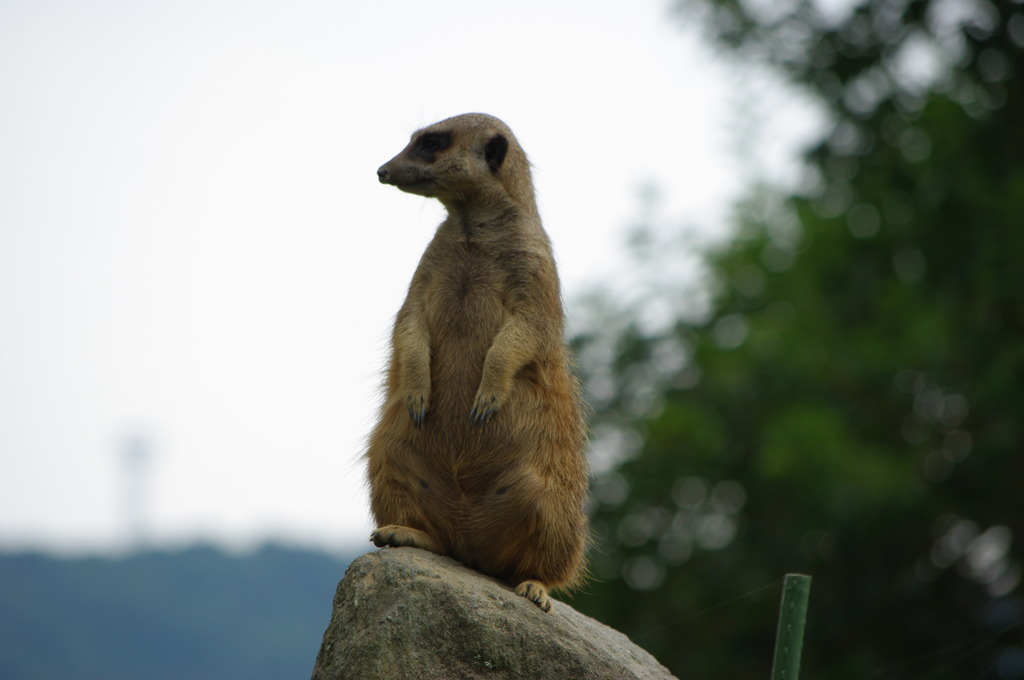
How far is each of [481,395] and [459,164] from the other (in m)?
1.03

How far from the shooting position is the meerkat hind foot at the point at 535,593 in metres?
4.00

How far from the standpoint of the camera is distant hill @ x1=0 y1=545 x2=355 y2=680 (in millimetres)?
16391

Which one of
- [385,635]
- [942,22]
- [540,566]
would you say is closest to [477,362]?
[540,566]

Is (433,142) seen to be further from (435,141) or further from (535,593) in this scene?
(535,593)

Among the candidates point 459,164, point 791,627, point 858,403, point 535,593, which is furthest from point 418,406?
point 858,403

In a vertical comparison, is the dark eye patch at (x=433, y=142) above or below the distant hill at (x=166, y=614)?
above

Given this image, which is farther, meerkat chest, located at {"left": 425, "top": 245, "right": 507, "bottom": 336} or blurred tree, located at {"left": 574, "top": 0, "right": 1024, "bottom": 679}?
blurred tree, located at {"left": 574, "top": 0, "right": 1024, "bottom": 679}

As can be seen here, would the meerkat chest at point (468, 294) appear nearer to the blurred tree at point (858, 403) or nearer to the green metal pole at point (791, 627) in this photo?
the green metal pole at point (791, 627)

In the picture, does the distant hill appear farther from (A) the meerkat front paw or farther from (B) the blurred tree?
(A) the meerkat front paw

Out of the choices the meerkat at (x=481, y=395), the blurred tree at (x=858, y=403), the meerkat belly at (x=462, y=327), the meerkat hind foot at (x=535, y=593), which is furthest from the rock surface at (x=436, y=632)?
the blurred tree at (x=858, y=403)

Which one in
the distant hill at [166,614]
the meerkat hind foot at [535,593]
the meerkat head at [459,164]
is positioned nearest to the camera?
the meerkat hind foot at [535,593]

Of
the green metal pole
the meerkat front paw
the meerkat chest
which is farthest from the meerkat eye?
the green metal pole

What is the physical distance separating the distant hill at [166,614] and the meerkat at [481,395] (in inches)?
369

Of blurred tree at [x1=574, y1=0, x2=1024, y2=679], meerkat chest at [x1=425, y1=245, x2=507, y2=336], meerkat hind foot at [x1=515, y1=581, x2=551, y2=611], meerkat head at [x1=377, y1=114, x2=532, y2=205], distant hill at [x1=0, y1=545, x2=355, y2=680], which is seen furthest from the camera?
distant hill at [x1=0, y1=545, x2=355, y2=680]
